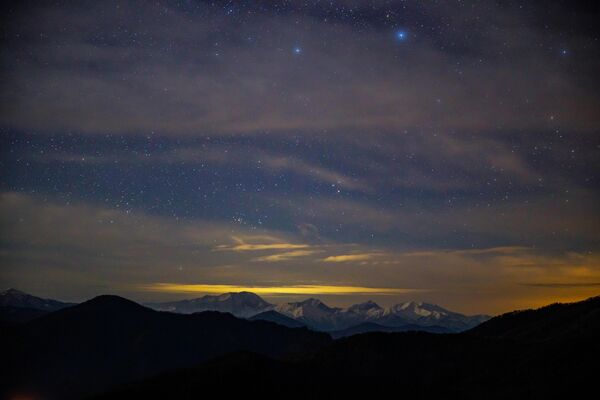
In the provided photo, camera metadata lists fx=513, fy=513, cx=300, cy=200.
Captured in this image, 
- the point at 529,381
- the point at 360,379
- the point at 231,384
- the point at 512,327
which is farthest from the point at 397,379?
the point at 512,327

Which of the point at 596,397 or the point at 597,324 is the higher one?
the point at 597,324

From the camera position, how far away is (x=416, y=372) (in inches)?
4365

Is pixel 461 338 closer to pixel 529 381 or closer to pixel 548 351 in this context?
pixel 548 351

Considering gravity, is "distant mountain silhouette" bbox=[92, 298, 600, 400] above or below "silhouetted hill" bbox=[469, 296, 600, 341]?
below

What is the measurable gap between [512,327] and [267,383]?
116 m

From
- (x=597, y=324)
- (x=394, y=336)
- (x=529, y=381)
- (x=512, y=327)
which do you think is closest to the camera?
(x=529, y=381)

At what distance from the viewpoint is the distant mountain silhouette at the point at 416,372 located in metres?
88.4

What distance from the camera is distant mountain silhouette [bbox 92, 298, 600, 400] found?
290 ft

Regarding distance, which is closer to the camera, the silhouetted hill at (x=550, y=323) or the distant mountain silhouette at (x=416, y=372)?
the distant mountain silhouette at (x=416, y=372)

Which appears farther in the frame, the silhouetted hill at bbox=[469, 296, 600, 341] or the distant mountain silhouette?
the silhouetted hill at bbox=[469, 296, 600, 341]

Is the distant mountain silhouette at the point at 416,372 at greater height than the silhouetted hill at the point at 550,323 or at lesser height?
lesser

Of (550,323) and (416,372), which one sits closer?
(416,372)

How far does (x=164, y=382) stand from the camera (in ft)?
314

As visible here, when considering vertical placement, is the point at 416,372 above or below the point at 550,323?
below
